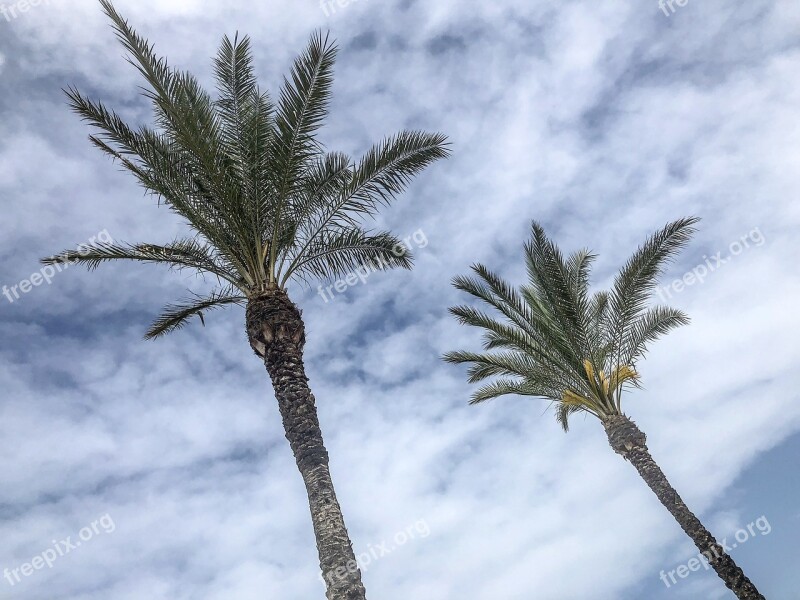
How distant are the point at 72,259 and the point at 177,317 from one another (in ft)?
6.90

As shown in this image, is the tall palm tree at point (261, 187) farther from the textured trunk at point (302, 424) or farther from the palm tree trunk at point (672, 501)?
the palm tree trunk at point (672, 501)

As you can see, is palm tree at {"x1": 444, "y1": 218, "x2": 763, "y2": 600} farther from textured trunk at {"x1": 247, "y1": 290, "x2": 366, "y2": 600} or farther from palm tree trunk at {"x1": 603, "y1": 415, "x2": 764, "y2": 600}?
textured trunk at {"x1": 247, "y1": 290, "x2": 366, "y2": 600}

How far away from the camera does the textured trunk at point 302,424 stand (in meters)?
7.55

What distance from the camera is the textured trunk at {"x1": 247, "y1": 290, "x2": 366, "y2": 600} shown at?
24.8 feet

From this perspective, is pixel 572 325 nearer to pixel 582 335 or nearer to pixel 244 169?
pixel 582 335

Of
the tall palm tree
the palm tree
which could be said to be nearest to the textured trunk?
the tall palm tree

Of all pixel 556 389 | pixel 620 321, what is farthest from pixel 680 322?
pixel 556 389

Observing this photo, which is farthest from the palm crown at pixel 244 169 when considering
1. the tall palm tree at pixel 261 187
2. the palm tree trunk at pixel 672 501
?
the palm tree trunk at pixel 672 501

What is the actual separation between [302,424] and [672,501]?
9699 millimetres

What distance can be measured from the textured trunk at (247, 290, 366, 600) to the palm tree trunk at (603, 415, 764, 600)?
8948 millimetres

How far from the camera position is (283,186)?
9641 millimetres

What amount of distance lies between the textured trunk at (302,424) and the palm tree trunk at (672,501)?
8.95 meters

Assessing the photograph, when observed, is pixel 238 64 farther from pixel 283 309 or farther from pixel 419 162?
pixel 283 309

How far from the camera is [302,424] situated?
8672mm
